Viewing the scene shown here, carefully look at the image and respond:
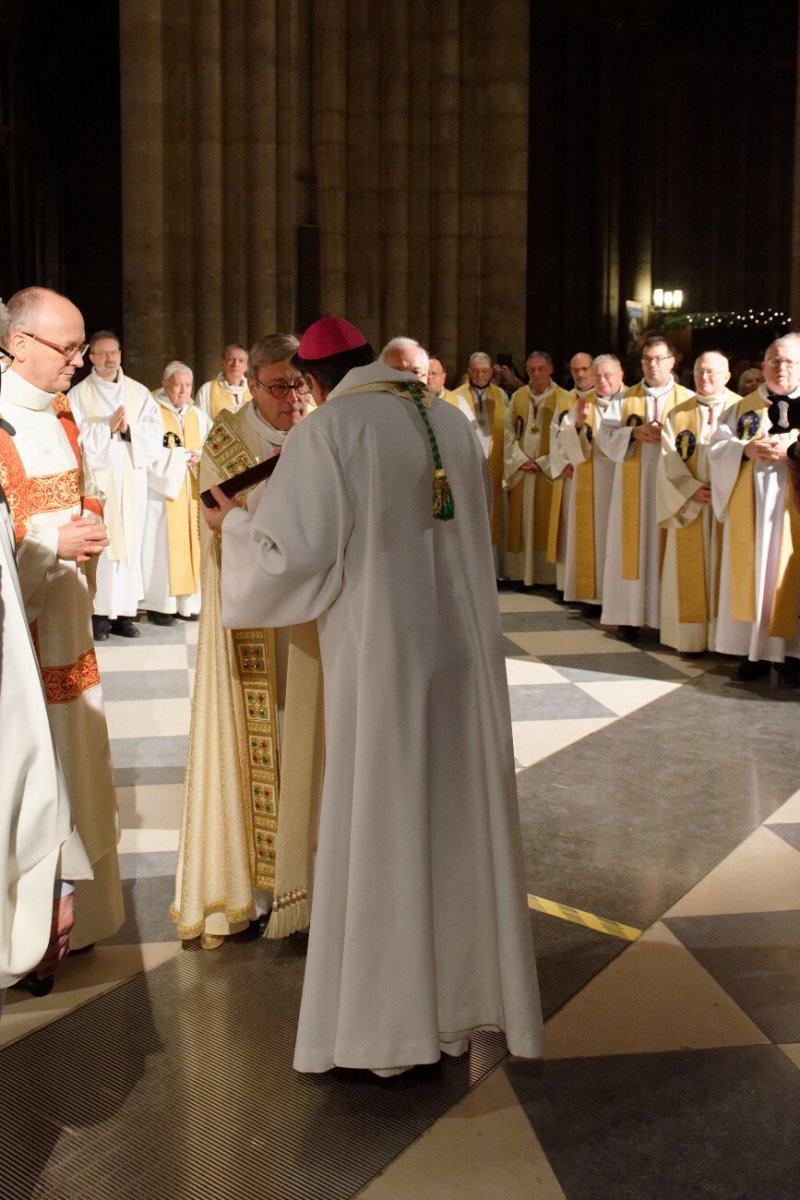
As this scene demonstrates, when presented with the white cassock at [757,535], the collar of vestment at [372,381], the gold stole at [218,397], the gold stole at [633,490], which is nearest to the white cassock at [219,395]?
the gold stole at [218,397]

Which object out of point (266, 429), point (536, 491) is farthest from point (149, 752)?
point (536, 491)

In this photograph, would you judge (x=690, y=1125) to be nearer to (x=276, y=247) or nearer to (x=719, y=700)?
(x=719, y=700)

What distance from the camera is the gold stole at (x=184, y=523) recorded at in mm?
9117

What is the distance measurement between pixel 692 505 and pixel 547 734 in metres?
2.48

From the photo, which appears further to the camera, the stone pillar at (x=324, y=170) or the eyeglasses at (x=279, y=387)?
the stone pillar at (x=324, y=170)

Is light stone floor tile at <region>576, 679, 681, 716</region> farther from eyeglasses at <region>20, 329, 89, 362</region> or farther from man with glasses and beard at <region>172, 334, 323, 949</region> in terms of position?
eyeglasses at <region>20, 329, 89, 362</region>

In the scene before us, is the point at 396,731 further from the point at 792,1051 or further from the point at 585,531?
the point at 585,531

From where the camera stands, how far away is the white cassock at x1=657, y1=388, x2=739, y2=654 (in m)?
7.79

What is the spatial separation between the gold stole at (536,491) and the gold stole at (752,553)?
3.14 meters

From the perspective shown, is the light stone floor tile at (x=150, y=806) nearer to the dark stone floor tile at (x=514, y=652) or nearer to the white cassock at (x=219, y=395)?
the dark stone floor tile at (x=514, y=652)

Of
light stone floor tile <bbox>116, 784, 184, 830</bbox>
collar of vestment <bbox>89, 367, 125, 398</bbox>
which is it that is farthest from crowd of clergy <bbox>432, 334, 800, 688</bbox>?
light stone floor tile <bbox>116, 784, 184, 830</bbox>

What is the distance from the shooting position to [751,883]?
14.0 ft

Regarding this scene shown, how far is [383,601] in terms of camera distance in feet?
9.25

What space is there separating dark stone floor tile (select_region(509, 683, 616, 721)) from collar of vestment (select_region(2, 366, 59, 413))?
332 cm
